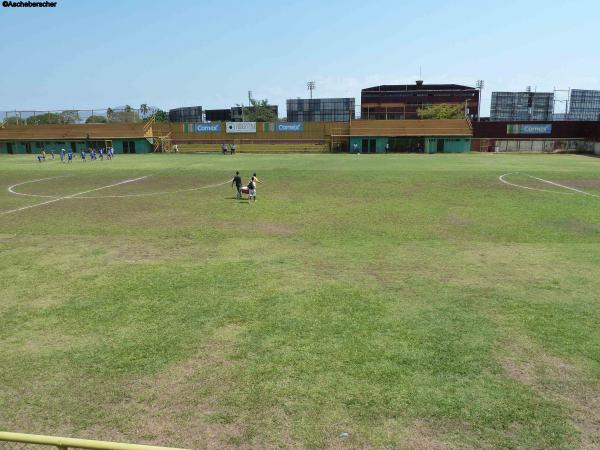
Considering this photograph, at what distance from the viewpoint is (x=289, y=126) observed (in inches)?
3206

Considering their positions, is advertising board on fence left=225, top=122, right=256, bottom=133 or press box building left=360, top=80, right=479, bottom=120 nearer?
advertising board on fence left=225, top=122, right=256, bottom=133

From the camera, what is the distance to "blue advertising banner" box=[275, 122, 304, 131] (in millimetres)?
81312

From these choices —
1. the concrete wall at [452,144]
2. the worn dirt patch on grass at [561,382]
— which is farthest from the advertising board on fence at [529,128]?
Answer: the worn dirt patch on grass at [561,382]

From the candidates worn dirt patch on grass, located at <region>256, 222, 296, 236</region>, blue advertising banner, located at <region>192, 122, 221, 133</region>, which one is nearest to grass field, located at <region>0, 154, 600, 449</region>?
worn dirt patch on grass, located at <region>256, 222, 296, 236</region>

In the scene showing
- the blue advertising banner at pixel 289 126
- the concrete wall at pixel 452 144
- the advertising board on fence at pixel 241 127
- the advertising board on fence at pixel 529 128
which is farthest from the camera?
the advertising board on fence at pixel 241 127

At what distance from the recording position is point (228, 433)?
6.67 m

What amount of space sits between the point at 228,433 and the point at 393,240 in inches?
470

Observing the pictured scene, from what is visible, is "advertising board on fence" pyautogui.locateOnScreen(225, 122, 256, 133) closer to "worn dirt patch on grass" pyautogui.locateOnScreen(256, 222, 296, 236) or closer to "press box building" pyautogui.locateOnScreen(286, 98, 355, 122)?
"press box building" pyautogui.locateOnScreen(286, 98, 355, 122)

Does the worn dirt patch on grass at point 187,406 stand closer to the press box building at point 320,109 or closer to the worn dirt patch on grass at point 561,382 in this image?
the worn dirt patch on grass at point 561,382

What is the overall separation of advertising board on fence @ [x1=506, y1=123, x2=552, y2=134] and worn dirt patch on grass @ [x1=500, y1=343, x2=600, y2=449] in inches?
3011

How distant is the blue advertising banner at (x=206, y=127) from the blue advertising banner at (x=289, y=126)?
34.4 ft

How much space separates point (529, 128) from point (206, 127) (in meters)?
54.1

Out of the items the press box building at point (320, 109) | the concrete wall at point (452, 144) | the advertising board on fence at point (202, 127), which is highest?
the press box building at point (320, 109)

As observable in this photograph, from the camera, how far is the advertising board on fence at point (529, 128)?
76562mm
